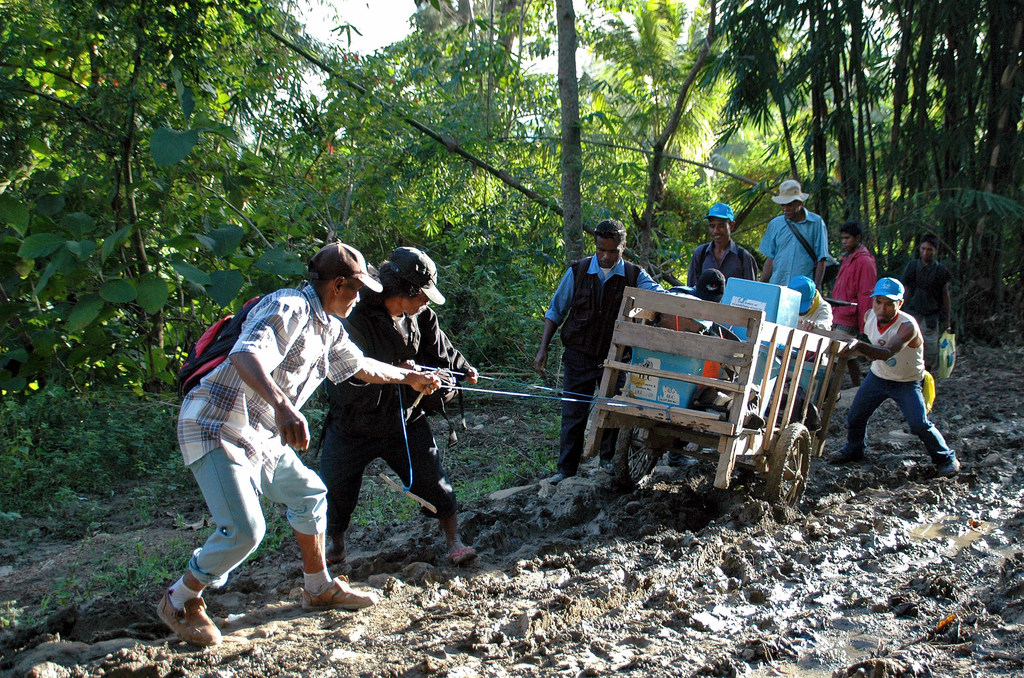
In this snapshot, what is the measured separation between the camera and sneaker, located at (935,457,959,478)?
21.8 ft

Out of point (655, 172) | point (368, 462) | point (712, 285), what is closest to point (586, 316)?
point (712, 285)

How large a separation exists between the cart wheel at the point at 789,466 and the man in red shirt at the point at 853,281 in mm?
3269

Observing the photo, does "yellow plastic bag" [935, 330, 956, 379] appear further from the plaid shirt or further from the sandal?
the plaid shirt

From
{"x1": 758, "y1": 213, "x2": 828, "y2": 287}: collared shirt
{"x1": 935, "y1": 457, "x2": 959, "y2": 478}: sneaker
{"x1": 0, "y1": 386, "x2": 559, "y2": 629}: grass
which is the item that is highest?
{"x1": 758, "y1": 213, "x2": 828, "y2": 287}: collared shirt

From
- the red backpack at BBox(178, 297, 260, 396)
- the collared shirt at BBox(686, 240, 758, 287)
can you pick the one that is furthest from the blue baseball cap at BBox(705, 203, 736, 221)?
the red backpack at BBox(178, 297, 260, 396)

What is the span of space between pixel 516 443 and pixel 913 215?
714cm

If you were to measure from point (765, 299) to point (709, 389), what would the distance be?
0.90 m

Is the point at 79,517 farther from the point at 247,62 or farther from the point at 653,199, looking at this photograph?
the point at 653,199

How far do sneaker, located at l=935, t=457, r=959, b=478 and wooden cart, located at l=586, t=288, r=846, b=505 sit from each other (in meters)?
1.46

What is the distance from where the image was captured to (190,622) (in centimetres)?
359

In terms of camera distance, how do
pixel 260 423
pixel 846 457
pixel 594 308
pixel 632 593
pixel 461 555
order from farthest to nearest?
pixel 846 457, pixel 594 308, pixel 461 555, pixel 632 593, pixel 260 423

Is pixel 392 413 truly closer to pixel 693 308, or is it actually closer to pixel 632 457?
pixel 693 308

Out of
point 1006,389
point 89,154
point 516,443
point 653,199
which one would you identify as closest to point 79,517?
point 89,154

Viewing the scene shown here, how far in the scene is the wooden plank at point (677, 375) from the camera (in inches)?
196
